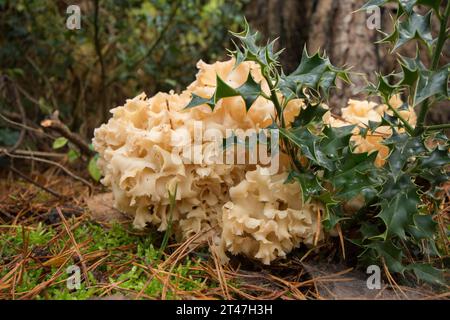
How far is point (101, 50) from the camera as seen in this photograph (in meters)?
4.57

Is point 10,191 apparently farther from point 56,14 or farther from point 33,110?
point 56,14

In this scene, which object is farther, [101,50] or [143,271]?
[101,50]

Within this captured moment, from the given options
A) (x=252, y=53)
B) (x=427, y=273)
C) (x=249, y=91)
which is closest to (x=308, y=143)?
(x=249, y=91)

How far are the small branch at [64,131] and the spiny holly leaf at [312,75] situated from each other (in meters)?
1.96

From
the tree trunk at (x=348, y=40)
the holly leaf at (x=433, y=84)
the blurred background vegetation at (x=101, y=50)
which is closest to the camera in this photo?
the holly leaf at (x=433, y=84)

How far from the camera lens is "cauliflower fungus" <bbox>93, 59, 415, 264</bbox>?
2059 mm

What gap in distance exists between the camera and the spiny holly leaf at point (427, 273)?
1.93 m

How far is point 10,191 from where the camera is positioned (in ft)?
11.5

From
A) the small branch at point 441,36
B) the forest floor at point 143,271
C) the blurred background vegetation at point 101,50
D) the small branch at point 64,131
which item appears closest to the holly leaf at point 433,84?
the small branch at point 441,36

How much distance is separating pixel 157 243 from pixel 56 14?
10.3 ft

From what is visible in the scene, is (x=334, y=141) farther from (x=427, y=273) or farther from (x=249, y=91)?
(x=427, y=273)

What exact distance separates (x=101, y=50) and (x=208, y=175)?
289cm

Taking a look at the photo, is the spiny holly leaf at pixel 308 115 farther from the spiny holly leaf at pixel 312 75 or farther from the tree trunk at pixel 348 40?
the tree trunk at pixel 348 40

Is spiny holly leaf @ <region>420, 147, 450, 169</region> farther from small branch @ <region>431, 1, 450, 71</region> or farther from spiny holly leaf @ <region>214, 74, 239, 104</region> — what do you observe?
spiny holly leaf @ <region>214, 74, 239, 104</region>
